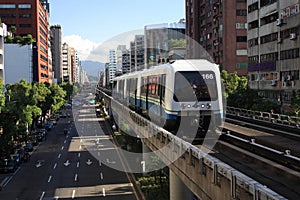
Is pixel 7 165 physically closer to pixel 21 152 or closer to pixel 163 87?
pixel 21 152

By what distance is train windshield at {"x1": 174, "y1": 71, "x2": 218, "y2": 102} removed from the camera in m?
20.9

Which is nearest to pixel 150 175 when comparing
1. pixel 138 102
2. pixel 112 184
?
pixel 112 184

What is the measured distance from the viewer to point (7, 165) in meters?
43.1

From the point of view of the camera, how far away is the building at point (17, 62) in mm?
91688

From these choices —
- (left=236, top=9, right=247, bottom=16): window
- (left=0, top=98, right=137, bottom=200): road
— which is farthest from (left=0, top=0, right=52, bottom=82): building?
(left=236, top=9, right=247, bottom=16): window

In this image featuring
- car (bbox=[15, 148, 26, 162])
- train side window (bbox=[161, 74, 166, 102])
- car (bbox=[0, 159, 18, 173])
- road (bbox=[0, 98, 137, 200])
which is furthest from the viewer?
car (bbox=[15, 148, 26, 162])

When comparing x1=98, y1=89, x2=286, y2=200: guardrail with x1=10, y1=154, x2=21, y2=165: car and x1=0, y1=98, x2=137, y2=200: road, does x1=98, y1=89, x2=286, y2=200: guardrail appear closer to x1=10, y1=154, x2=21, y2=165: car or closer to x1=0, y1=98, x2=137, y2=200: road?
x1=0, y1=98, x2=137, y2=200: road

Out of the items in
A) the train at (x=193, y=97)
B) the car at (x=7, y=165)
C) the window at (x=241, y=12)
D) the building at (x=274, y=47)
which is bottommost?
the car at (x=7, y=165)

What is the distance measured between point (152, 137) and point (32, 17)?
290ft

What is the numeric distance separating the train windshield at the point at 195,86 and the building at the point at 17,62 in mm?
77004

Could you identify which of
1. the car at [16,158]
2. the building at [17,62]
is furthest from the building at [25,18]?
the car at [16,158]

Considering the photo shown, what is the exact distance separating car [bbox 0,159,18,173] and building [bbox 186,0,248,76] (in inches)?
1976

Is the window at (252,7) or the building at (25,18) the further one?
the building at (25,18)

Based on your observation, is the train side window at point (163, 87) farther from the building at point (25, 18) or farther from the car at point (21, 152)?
the building at point (25, 18)
